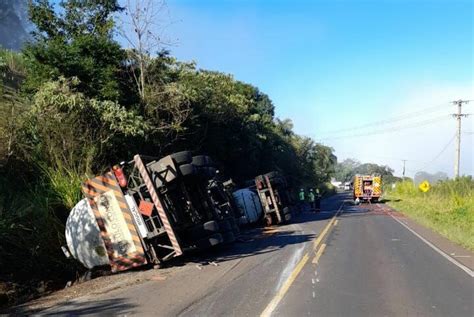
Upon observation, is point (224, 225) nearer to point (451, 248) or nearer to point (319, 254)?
point (319, 254)

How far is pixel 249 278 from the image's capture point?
420 inches

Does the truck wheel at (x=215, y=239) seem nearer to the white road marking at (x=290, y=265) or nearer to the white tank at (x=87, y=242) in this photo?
the white road marking at (x=290, y=265)

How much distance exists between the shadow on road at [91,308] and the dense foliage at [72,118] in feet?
11.5

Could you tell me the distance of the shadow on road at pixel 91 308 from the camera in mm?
8188

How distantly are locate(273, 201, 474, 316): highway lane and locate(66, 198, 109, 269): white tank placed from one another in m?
4.54

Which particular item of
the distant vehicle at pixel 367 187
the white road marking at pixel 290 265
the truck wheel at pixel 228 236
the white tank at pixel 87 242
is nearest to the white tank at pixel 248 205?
the white road marking at pixel 290 265

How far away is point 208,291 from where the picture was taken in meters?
9.47

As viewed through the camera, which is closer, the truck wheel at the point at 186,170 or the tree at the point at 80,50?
the truck wheel at the point at 186,170

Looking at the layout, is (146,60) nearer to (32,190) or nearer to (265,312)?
(32,190)

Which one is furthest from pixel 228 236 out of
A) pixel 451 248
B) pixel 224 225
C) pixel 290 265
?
pixel 451 248

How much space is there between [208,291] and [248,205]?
15254 millimetres

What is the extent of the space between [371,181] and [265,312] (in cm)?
4631

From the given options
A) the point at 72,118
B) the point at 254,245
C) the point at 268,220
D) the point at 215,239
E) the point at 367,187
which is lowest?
the point at 254,245

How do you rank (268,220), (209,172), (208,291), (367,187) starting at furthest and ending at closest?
1. (367,187)
2. (268,220)
3. (209,172)
4. (208,291)
